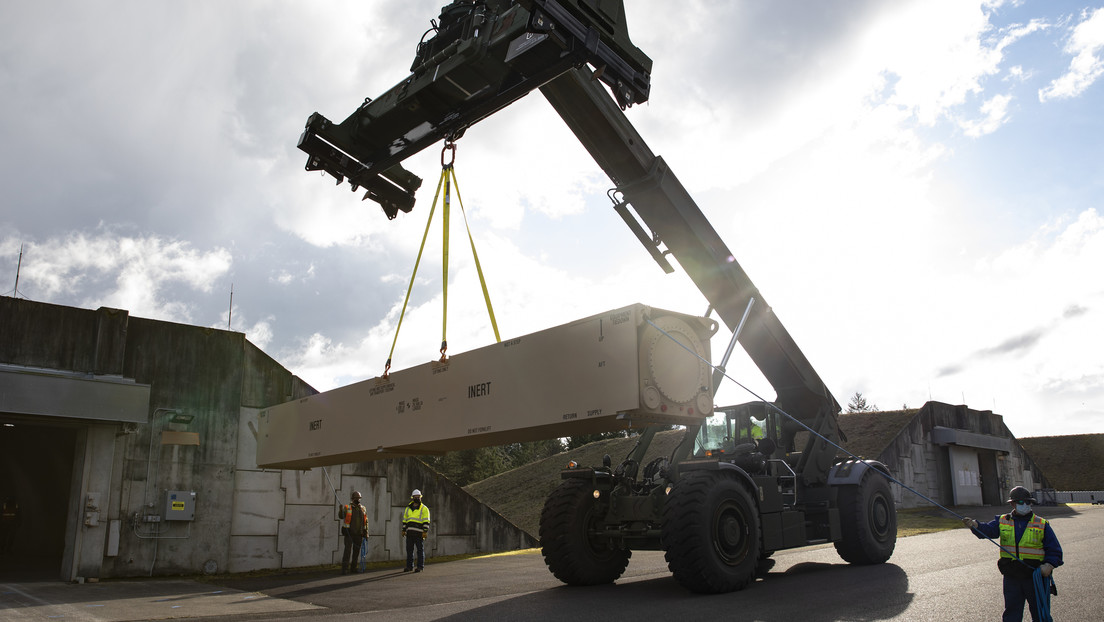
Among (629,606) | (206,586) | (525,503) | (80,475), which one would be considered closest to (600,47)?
(629,606)

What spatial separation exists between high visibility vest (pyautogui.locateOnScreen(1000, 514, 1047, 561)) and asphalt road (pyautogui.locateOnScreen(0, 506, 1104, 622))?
101 centimetres

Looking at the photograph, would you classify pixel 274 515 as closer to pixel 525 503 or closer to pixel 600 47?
pixel 600 47

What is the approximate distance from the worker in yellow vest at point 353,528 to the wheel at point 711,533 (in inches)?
333

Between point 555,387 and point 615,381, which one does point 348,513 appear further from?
point 615,381

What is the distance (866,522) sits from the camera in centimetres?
1141

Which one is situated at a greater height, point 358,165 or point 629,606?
point 358,165

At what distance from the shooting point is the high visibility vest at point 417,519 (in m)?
14.8

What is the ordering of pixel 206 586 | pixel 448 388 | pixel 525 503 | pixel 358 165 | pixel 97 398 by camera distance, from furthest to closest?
pixel 525 503, pixel 97 398, pixel 206 586, pixel 448 388, pixel 358 165

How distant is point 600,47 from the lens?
22.6 feet

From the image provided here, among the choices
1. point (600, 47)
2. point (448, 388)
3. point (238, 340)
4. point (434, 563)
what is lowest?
point (434, 563)

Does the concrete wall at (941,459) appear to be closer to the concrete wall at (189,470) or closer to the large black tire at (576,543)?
the concrete wall at (189,470)

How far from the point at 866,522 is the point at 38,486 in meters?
25.4

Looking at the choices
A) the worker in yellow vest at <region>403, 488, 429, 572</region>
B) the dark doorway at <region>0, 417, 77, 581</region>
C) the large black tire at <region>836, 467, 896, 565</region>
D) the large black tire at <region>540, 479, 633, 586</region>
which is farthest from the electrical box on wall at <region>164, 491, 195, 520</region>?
the large black tire at <region>836, 467, 896, 565</region>

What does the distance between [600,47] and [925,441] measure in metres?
31.6
